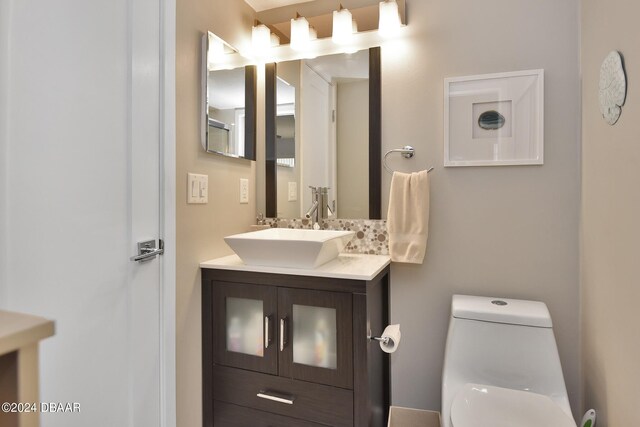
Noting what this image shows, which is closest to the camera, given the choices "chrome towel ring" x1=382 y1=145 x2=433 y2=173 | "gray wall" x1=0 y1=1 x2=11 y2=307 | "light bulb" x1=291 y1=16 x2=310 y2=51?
"gray wall" x1=0 y1=1 x2=11 y2=307

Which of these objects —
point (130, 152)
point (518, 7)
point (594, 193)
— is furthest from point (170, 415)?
point (518, 7)

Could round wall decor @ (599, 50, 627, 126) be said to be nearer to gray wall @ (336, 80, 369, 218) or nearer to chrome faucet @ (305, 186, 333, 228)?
gray wall @ (336, 80, 369, 218)

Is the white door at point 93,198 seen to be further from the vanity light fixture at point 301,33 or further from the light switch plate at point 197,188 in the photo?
the vanity light fixture at point 301,33

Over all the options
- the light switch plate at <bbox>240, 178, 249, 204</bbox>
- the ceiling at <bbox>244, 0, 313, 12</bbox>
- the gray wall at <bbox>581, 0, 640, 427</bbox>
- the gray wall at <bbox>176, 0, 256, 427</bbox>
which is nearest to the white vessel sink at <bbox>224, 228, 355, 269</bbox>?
the gray wall at <bbox>176, 0, 256, 427</bbox>

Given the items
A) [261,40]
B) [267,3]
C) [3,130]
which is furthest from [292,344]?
[267,3]

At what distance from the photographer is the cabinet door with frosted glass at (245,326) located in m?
1.45

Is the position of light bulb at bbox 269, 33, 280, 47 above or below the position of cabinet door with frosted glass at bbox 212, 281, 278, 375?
above

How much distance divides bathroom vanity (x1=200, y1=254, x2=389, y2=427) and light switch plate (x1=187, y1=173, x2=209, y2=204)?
29 centimetres

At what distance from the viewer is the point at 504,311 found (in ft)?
4.54

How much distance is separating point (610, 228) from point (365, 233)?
961 mm

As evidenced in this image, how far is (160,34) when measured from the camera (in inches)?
48.9

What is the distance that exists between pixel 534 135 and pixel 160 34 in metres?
1.56

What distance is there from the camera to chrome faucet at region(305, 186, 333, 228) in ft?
6.05

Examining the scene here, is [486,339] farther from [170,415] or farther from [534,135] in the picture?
[170,415]
